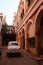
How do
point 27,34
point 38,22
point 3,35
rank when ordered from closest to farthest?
point 38,22 < point 27,34 < point 3,35

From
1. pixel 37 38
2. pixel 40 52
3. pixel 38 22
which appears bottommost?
pixel 40 52

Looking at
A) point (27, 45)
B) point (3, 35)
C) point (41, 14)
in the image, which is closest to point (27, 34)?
point (27, 45)

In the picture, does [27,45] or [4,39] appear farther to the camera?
[4,39]

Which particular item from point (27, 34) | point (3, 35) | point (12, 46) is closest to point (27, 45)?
point (27, 34)

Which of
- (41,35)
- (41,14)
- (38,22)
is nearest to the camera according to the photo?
(41,14)

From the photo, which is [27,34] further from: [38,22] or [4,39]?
[4,39]

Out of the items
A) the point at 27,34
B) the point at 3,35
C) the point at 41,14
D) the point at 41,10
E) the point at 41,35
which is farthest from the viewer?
the point at 3,35

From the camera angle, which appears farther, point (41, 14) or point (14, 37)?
point (14, 37)

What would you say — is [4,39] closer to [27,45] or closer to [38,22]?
[27,45]

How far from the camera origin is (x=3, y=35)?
6100 centimetres

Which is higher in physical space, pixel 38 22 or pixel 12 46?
pixel 38 22

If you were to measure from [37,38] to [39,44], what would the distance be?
2.68 ft

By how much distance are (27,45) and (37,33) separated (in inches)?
392

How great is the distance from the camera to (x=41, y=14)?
21969 millimetres
